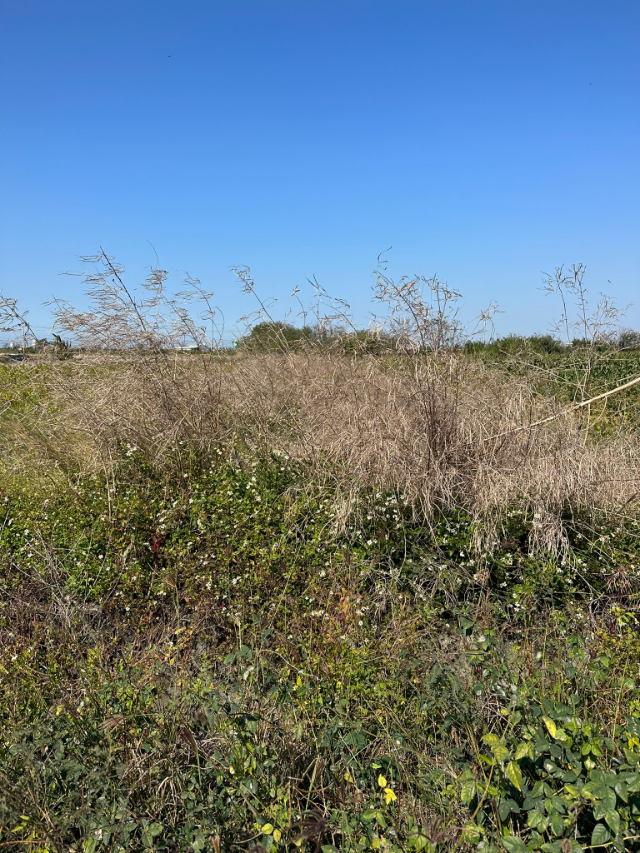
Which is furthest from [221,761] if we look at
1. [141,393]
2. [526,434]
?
[141,393]

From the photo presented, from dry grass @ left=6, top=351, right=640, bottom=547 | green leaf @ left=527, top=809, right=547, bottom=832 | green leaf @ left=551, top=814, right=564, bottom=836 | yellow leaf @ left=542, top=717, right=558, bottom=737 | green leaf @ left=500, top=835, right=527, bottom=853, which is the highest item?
dry grass @ left=6, top=351, right=640, bottom=547

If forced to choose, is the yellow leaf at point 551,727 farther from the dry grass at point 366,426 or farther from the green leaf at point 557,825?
the dry grass at point 366,426

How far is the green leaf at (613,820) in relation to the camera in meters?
1.44

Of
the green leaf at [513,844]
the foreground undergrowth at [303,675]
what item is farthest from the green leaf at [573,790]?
the green leaf at [513,844]

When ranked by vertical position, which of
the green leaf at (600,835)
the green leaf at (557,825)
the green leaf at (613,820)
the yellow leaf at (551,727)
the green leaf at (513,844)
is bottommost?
the green leaf at (600,835)

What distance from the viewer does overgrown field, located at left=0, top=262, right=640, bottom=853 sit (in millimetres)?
1756

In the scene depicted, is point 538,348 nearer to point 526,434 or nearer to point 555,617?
point 526,434

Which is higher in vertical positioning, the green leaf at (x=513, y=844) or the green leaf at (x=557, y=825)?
the green leaf at (x=557, y=825)

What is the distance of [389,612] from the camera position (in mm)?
3215

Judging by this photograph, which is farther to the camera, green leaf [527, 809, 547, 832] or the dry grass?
the dry grass

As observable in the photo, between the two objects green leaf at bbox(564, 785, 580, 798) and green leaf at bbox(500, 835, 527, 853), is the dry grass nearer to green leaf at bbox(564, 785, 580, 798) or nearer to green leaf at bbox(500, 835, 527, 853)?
green leaf at bbox(564, 785, 580, 798)

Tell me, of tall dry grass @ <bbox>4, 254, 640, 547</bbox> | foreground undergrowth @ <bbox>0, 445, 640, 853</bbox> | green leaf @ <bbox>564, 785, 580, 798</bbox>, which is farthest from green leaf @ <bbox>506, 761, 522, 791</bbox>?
tall dry grass @ <bbox>4, 254, 640, 547</bbox>

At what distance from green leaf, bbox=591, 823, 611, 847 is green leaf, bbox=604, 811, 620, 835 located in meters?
0.05

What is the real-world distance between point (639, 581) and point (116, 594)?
9.27ft
